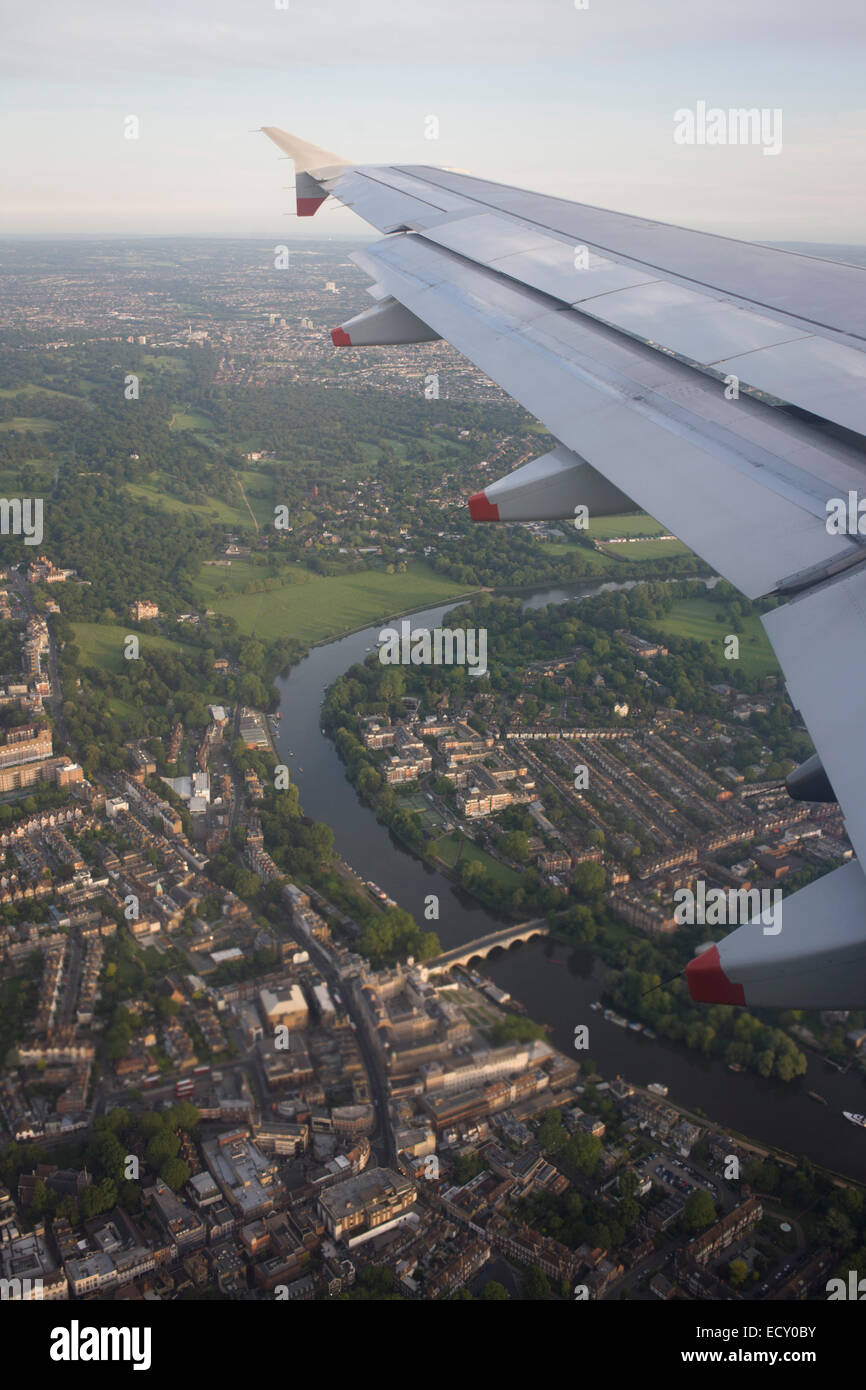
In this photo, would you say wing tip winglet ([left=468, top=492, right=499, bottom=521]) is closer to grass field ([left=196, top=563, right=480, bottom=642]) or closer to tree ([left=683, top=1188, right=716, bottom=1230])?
tree ([left=683, top=1188, right=716, bottom=1230])

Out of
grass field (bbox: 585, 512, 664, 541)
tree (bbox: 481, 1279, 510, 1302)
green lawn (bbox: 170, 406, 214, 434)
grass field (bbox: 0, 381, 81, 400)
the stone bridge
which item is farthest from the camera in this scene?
grass field (bbox: 0, 381, 81, 400)

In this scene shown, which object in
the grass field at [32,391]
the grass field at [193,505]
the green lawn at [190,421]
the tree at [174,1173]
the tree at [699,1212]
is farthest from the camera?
the grass field at [32,391]

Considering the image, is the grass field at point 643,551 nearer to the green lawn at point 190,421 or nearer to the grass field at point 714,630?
the grass field at point 714,630

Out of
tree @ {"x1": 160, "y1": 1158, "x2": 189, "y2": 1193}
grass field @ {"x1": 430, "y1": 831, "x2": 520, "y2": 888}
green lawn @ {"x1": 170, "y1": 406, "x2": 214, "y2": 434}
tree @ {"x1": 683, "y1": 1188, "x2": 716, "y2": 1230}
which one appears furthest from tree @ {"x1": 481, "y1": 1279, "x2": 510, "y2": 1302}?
green lawn @ {"x1": 170, "y1": 406, "x2": 214, "y2": 434}

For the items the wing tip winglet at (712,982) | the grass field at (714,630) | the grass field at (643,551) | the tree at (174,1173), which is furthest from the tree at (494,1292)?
the grass field at (643,551)

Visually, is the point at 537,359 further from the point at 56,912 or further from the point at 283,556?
the point at 283,556
